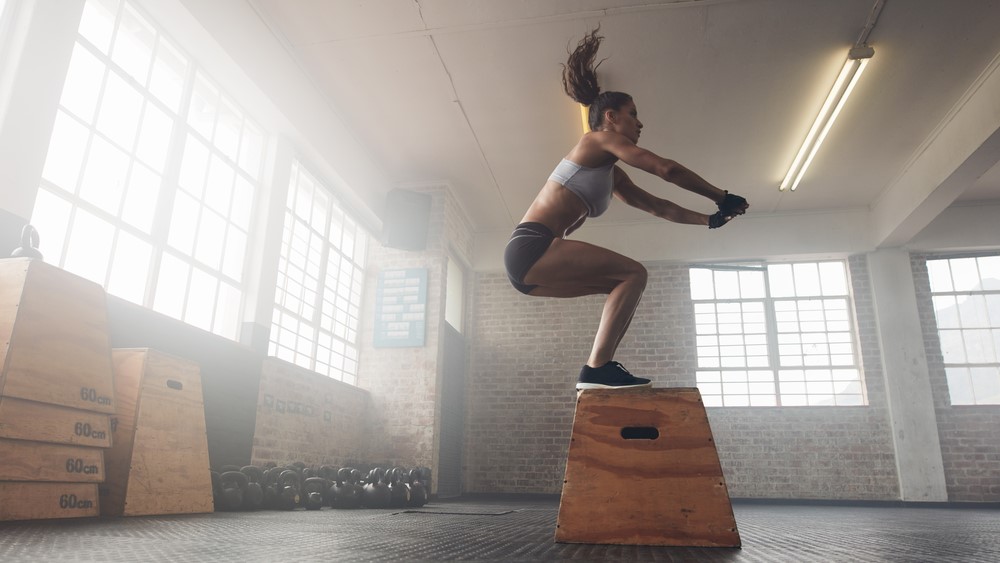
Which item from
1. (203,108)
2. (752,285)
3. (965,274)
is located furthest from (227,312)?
(965,274)

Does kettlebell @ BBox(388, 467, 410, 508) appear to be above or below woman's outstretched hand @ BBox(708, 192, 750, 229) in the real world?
below

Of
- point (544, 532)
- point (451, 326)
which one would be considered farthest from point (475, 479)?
point (544, 532)

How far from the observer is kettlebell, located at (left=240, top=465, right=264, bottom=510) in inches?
159

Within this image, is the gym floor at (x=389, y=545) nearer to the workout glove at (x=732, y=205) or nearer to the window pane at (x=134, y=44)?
the workout glove at (x=732, y=205)

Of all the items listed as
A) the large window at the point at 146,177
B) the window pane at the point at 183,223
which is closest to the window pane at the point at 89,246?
the large window at the point at 146,177

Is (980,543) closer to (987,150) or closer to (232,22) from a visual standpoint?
(987,150)

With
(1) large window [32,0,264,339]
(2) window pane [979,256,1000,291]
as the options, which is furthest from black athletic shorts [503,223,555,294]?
(2) window pane [979,256,1000,291]

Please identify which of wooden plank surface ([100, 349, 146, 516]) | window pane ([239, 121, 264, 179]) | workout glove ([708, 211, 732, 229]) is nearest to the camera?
workout glove ([708, 211, 732, 229])

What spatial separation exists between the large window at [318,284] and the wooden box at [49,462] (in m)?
3.18

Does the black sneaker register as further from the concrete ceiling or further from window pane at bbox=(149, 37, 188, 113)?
window pane at bbox=(149, 37, 188, 113)

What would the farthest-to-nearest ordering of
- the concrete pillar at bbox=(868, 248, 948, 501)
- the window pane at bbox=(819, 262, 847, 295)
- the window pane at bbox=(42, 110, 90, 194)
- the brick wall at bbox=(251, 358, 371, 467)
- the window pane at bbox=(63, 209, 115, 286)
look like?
the window pane at bbox=(819, 262, 847, 295), the concrete pillar at bbox=(868, 248, 948, 501), the brick wall at bbox=(251, 358, 371, 467), the window pane at bbox=(63, 209, 115, 286), the window pane at bbox=(42, 110, 90, 194)

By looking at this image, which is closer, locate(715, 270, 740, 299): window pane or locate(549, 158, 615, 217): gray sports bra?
locate(549, 158, 615, 217): gray sports bra

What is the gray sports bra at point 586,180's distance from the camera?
2508mm

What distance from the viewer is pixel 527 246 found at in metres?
2.49
